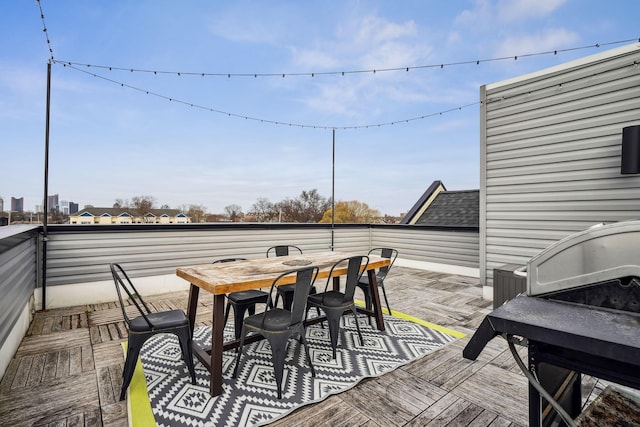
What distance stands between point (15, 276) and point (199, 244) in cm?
244

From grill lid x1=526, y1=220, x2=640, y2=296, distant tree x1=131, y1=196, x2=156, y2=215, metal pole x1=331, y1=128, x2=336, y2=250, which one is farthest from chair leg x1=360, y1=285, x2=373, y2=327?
distant tree x1=131, y1=196, x2=156, y2=215

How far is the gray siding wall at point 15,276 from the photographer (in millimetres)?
2193

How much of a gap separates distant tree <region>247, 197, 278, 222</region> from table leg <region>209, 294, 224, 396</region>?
710 cm

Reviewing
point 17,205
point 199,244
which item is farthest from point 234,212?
point 17,205

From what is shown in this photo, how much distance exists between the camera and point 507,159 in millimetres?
4285

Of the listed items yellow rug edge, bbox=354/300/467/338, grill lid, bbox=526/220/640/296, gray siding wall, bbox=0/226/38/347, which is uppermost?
grill lid, bbox=526/220/640/296

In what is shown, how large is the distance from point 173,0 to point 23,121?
17.9ft

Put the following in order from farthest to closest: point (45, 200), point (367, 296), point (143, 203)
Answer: point (143, 203), point (45, 200), point (367, 296)

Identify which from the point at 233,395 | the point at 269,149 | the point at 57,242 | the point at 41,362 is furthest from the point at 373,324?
the point at 269,149

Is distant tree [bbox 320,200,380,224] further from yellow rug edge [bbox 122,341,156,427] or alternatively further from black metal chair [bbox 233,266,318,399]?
yellow rug edge [bbox 122,341,156,427]

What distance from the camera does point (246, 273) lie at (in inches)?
94.6

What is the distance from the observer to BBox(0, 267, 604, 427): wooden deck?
173 centimetres

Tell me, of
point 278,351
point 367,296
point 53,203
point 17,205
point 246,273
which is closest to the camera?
point 278,351

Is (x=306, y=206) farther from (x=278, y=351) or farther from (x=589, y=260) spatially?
(x=589, y=260)
